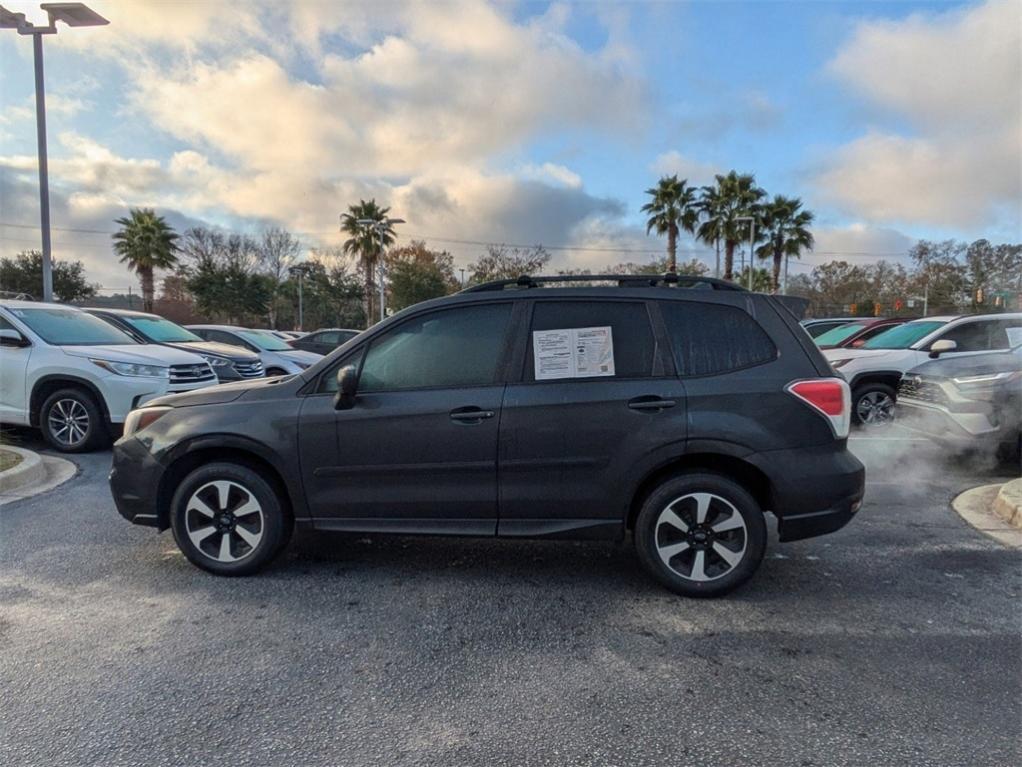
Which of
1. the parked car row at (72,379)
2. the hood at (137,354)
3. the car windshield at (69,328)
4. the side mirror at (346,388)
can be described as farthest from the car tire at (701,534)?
the car windshield at (69,328)

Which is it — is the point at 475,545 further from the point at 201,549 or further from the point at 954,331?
the point at 954,331

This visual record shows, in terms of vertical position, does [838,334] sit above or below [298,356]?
above

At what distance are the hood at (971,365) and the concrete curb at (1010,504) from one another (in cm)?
162

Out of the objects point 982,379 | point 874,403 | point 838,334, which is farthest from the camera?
point 838,334

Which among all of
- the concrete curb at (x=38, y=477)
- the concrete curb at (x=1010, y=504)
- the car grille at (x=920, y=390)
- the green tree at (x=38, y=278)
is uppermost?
the green tree at (x=38, y=278)

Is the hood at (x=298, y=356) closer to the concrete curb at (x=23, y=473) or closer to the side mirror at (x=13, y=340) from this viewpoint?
the side mirror at (x=13, y=340)

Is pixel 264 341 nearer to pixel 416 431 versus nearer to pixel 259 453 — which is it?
pixel 259 453

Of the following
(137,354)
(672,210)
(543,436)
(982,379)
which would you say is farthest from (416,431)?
(672,210)

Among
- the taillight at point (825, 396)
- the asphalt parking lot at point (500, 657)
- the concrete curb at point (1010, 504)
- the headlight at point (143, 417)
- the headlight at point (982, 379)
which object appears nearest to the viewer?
the asphalt parking lot at point (500, 657)

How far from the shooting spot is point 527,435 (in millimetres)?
3637

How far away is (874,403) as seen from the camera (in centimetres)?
888

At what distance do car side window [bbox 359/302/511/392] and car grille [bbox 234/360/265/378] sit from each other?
24.0 feet

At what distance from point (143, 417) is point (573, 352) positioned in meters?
2.78

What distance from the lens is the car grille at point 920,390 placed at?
269 inches
